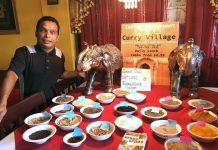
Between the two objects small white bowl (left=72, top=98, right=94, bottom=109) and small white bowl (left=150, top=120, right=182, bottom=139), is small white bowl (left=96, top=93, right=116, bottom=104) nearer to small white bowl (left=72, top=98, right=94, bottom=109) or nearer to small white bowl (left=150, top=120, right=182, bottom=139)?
small white bowl (left=72, top=98, right=94, bottom=109)

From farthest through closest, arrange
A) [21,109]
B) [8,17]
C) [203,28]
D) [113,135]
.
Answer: [8,17] → [203,28] → [21,109] → [113,135]

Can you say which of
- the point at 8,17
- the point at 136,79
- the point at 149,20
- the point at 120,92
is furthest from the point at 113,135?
the point at 8,17

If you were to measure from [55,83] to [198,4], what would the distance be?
1.42 metres

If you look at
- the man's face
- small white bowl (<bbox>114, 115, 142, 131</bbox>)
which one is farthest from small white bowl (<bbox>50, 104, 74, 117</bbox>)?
the man's face

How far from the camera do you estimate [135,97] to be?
4.77ft

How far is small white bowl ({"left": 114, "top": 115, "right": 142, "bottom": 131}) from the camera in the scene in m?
1.03

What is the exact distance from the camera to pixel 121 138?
987 millimetres

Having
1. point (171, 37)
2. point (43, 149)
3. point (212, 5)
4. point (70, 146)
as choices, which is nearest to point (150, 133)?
point (70, 146)

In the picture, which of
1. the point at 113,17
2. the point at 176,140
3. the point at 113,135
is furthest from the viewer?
the point at 113,17

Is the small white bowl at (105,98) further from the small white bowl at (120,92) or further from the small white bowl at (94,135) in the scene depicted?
the small white bowl at (94,135)

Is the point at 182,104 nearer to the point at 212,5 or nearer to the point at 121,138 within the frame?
the point at 121,138

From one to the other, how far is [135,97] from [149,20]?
0.80 meters

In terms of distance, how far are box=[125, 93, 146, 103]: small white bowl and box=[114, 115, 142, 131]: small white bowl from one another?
0.81 feet

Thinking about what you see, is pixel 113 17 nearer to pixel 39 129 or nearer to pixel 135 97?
pixel 135 97
